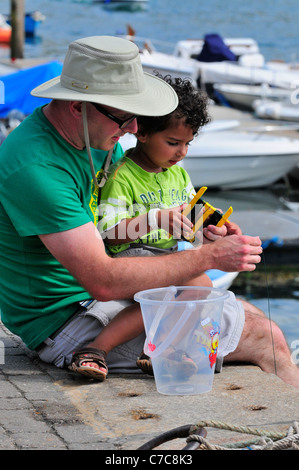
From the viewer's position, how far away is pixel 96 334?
3346 millimetres

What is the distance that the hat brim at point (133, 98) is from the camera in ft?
9.71

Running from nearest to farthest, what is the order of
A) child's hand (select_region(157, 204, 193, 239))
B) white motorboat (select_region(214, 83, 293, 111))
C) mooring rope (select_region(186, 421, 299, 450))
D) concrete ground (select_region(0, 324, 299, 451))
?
mooring rope (select_region(186, 421, 299, 450)) → concrete ground (select_region(0, 324, 299, 451)) → child's hand (select_region(157, 204, 193, 239)) → white motorboat (select_region(214, 83, 293, 111))

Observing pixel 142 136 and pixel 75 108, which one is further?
pixel 142 136

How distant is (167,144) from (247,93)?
14.1 metres

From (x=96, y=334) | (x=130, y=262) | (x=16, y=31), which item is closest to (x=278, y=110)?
(x=16, y=31)

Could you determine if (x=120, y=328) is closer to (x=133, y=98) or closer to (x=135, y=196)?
(x=135, y=196)

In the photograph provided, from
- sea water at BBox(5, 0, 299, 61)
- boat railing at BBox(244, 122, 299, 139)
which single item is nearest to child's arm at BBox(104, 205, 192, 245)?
boat railing at BBox(244, 122, 299, 139)

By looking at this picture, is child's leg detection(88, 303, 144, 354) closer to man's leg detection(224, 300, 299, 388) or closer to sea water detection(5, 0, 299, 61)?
man's leg detection(224, 300, 299, 388)

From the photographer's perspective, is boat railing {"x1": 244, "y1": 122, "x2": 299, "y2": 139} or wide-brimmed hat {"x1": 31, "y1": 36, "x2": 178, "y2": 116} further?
boat railing {"x1": 244, "y1": 122, "x2": 299, "y2": 139}

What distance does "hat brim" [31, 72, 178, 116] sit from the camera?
296 centimetres

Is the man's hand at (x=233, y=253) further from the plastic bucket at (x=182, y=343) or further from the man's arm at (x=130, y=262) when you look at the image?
the plastic bucket at (x=182, y=343)

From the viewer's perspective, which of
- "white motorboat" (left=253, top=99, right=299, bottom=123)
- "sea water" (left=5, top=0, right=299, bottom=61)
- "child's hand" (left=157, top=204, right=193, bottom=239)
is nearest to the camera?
"child's hand" (left=157, top=204, right=193, bottom=239)

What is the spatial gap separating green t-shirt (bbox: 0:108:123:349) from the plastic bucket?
1.36ft

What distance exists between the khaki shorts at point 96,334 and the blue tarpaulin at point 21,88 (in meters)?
6.08
